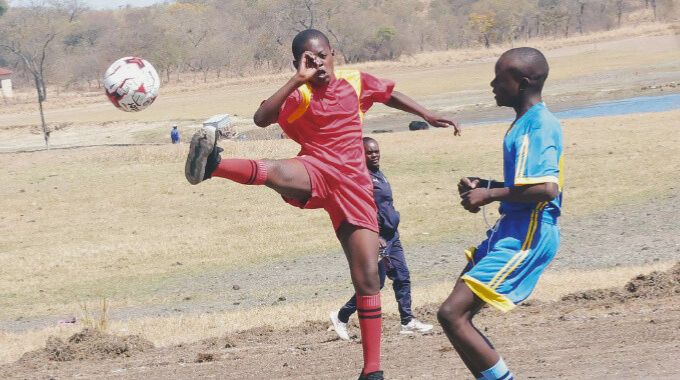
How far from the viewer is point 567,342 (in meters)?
7.98

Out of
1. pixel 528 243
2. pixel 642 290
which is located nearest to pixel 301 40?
pixel 528 243

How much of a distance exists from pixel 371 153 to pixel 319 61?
2.33 m

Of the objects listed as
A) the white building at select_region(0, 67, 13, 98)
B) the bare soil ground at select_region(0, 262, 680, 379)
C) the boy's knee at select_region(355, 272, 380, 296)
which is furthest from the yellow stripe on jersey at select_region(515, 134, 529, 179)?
the white building at select_region(0, 67, 13, 98)

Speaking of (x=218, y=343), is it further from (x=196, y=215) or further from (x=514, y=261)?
(x=196, y=215)

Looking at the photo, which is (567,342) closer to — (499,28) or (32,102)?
(32,102)

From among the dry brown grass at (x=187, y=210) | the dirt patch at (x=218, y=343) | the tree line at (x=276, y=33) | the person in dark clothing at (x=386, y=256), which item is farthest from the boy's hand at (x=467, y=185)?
the tree line at (x=276, y=33)

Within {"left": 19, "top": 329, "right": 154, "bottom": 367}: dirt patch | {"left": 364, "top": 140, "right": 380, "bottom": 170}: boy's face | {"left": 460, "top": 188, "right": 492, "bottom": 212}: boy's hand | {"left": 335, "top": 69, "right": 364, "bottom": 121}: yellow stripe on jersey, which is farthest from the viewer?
{"left": 364, "top": 140, "right": 380, "bottom": 170}: boy's face

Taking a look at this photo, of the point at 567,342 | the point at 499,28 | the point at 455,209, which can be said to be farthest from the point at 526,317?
the point at 499,28

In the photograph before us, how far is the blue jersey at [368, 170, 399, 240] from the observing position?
352 inches

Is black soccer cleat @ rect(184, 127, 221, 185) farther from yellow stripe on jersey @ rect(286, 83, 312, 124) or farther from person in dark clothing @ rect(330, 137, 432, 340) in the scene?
person in dark clothing @ rect(330, 137, 432, 340)

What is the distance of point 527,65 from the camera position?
18.1ft

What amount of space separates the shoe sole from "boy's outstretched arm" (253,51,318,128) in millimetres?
400

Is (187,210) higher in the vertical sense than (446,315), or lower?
lower

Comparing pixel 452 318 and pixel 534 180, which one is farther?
pixel 452 318
